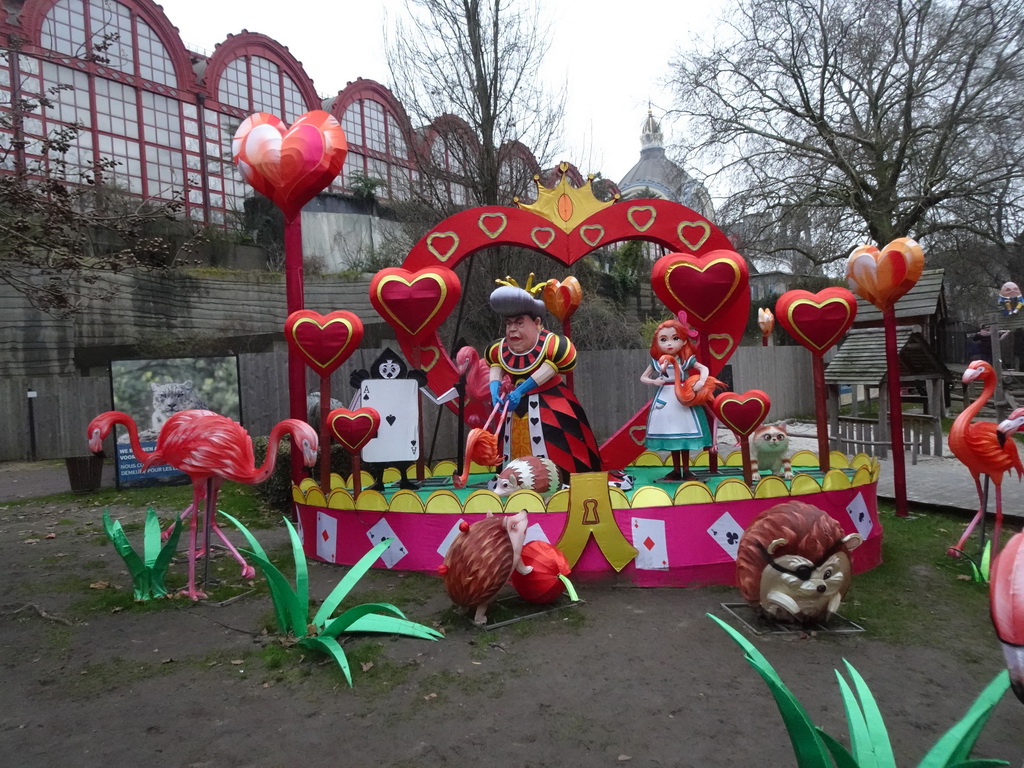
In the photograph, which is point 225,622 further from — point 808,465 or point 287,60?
point 287,60

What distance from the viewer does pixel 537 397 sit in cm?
603

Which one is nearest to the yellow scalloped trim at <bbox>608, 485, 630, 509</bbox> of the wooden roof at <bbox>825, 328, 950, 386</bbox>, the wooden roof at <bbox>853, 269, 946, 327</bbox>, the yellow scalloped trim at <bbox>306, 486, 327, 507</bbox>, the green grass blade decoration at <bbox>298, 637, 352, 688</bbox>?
the green grass blade decoration at <bbox>298, 637, 352, 688</bbox>

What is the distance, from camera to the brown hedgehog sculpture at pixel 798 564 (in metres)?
4.05

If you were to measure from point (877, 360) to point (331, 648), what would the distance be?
361 inches

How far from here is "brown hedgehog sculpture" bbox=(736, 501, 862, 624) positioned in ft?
13.3

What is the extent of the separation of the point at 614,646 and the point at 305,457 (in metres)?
2.47

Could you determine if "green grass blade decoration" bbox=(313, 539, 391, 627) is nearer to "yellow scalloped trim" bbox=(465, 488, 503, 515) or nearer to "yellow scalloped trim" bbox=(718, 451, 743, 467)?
"yellow scalloped trim" bbox=(465, 488, 503, 515)

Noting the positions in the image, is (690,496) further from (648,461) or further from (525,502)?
(648,461)

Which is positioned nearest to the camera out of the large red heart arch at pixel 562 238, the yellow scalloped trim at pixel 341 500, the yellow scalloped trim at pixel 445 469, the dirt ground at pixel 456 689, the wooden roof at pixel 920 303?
the dirt ground at pixel 456 689

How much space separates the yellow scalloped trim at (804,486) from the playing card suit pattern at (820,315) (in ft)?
3.44

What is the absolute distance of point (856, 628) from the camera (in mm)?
4316

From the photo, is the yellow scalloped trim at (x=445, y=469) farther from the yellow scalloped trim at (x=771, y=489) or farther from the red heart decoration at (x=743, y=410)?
the yellow scalloped trim at (x=771, y=489)

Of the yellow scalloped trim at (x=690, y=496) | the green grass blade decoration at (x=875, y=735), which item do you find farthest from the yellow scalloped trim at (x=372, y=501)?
the green grass blade decoration at (x=875, y=735)

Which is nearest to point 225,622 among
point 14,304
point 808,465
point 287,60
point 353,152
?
point 808,465
